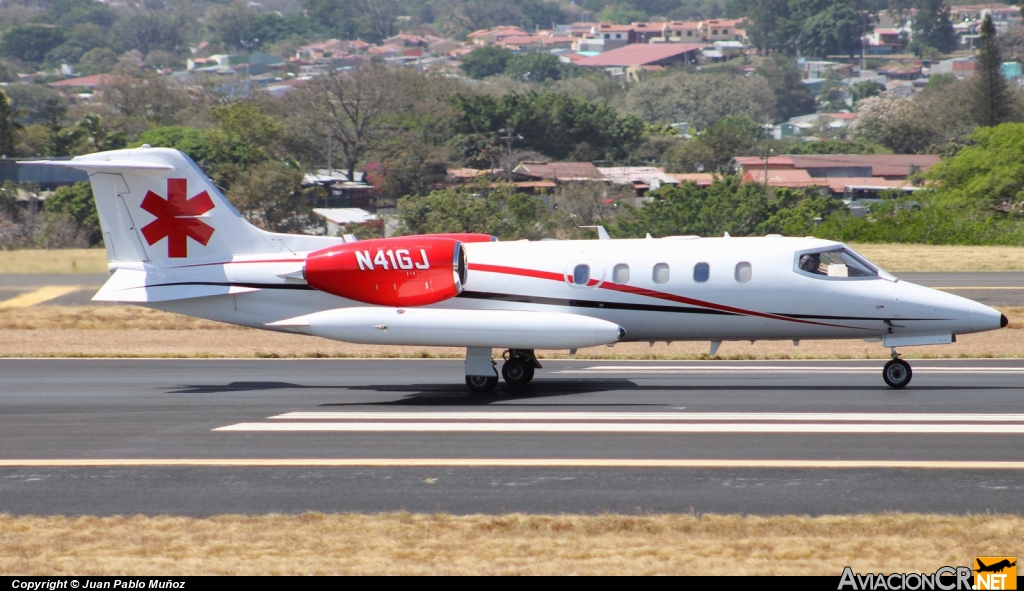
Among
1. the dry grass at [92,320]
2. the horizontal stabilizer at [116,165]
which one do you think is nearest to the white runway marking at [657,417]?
the horizontal stabilizer at [116,165]

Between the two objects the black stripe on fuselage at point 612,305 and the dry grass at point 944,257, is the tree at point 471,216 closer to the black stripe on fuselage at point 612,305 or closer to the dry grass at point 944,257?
the dry grass at point 944,257

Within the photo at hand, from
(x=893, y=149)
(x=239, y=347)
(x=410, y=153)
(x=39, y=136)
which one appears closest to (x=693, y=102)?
(x=893, y=149)

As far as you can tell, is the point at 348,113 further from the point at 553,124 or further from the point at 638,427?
the point at 638,427

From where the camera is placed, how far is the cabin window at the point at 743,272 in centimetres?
1780

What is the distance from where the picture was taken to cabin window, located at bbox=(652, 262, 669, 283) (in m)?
18.0

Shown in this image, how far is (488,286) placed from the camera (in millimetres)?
18453

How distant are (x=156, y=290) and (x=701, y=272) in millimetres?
9033

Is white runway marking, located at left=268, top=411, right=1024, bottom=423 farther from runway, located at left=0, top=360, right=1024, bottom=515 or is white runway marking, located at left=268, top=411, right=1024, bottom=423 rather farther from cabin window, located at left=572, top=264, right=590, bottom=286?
cabin window, located at left=572, top=264, right=590, bottom=286

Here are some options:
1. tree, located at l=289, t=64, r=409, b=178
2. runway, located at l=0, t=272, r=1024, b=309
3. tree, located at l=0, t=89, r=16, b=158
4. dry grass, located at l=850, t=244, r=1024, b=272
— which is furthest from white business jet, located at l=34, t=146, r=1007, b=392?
tree, located at l=289, t=64, r=409, b=178

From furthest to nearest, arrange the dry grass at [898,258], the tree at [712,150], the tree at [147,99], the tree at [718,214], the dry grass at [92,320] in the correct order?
the tree at [147,99]
the tree at [712,150]
the tree at [718,214]
the dry grass at [898,258]
the dry grass at [92,320]

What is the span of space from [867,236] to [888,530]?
4704 cm

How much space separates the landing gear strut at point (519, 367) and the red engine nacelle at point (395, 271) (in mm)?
1618

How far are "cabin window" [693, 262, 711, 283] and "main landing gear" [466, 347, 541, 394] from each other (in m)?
3.11

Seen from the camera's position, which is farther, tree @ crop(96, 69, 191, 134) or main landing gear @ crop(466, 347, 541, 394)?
tree @ crop(96, 69, 191, 134)
